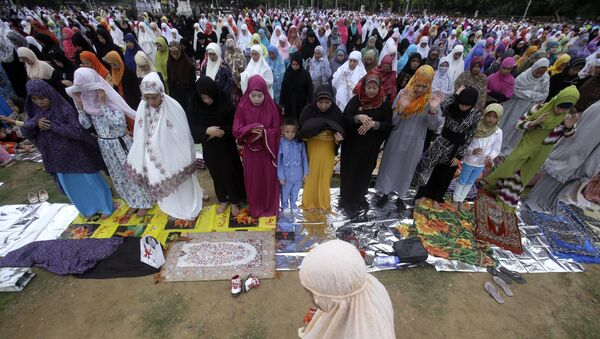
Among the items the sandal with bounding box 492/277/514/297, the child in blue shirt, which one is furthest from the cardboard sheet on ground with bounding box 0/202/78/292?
the sandal with bounding box 492/277/514/297

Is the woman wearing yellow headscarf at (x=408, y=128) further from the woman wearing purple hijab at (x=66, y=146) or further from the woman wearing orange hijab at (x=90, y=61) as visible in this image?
the woman wearing orange hijab at (x=90, y=61)

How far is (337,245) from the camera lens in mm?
1189

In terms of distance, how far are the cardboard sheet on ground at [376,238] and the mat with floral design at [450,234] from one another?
2.3 inches

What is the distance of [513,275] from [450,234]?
2.62ft

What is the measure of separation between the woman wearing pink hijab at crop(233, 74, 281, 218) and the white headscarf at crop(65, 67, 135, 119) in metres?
1.48

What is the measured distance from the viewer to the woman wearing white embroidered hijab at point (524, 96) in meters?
4.81

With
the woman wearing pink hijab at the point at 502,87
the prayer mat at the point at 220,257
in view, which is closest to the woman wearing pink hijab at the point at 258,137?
the prayer mat at the point at 220,257

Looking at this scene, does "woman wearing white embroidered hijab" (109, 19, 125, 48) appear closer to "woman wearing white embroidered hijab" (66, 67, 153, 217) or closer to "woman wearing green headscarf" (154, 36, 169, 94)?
"woman wearing green headscarf" (154, 36, 169, 94)

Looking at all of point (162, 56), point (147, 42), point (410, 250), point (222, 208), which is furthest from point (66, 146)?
point (147, 42)

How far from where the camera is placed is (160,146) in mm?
3096

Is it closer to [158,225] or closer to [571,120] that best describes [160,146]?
[158,225]

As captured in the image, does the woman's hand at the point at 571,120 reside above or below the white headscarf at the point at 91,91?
below

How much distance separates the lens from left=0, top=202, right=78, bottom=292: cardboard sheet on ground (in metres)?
3.06

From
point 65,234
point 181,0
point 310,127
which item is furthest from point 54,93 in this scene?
point 181,0
